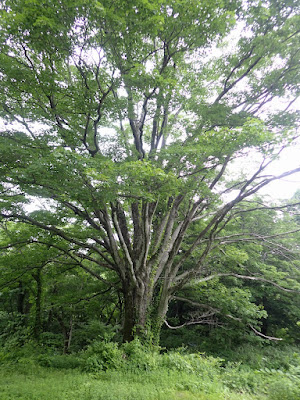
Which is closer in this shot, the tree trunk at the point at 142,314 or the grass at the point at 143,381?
the grass at the point at 143,381

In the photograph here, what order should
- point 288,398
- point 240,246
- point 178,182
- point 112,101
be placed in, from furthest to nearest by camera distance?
point 240,246 → point 112,101 → point 178,182 → point 288,398

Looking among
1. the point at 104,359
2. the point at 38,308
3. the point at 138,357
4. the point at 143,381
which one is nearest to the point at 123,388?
the point at 143,381

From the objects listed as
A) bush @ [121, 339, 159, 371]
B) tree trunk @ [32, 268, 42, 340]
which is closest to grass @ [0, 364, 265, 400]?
bush @ [121, 339, 159, 371]

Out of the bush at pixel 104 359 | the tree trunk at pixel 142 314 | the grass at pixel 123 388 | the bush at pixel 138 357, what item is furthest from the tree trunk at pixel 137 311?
the grass at pixel 123 388

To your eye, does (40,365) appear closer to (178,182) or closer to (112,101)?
(178,182)

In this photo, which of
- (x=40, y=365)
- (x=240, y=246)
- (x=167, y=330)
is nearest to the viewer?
(x=40, y=365)

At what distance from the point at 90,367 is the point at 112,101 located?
595 centimetres

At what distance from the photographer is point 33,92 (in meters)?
4.75

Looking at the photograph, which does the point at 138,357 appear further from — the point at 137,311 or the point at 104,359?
the point at 137,311

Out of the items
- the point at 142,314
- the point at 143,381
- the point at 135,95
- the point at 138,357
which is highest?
the point at 135,95

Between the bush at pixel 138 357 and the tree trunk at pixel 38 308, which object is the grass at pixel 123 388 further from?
the tree trunk at pixel 38 308

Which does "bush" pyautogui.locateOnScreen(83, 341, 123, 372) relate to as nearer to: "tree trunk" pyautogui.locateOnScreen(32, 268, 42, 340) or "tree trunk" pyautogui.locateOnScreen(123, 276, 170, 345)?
"tree trunk" pyautogui.locateOnScreen(123, 276, 170, 345)

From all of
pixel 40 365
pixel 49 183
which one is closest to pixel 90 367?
pixel 40 365

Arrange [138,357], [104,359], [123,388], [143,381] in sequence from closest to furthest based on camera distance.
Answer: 1. [123,388]
2. [143,381]
3. [138,357]
4. [104,359]
